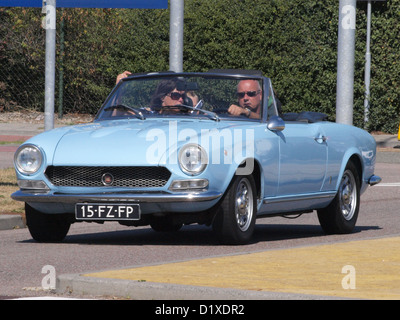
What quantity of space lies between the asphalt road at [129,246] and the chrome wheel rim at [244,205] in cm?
22

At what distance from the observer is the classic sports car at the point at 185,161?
895cm

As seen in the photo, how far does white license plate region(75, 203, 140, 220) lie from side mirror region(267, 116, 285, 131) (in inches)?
63.7

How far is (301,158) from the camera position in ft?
33.5

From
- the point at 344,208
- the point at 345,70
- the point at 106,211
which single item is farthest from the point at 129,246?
the point at 345,70

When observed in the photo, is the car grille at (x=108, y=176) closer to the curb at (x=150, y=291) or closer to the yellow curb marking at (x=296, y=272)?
the yellow curb marking at (x=296, y=272)

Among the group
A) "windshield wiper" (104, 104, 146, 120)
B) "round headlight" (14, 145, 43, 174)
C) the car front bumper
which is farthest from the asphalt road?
"windshield wiper" (104, 104, 146, 120)

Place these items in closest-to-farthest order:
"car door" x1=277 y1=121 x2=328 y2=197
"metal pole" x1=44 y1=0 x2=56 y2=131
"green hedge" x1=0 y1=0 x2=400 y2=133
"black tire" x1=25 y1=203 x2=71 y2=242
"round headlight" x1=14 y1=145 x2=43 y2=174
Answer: "round headlight" x1=14 y1=145 x2=43 y2=174, "black tire" x1=25 y1=203 x2=71 y2=242, "car door" x1=277 y1=121 x2=328 y2=197, "metal pole" x1=44 y1=0 x2=56 y2=131, "green hedge" x1=0 y1=0 x2=400 y2=133

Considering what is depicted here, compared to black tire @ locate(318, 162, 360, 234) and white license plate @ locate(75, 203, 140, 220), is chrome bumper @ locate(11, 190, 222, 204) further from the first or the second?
black tire @ locate(318, 162, 360, 234)

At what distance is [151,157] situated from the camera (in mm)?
8891

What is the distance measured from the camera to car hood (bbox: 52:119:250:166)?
8.93 m

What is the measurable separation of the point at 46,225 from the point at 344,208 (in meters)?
Answer: 3.23

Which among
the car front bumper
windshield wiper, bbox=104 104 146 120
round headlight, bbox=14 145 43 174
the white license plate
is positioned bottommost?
the white license plate

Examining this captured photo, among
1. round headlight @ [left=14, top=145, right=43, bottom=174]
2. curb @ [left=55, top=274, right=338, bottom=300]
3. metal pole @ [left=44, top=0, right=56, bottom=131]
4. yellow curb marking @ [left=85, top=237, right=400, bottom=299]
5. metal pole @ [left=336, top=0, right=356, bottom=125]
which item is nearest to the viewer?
curb @ [left=55, top=274, right=338, bottom=300]

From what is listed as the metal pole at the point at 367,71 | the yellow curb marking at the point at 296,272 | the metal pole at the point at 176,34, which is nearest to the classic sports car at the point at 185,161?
the yellow curb marking at the point at 296,272
